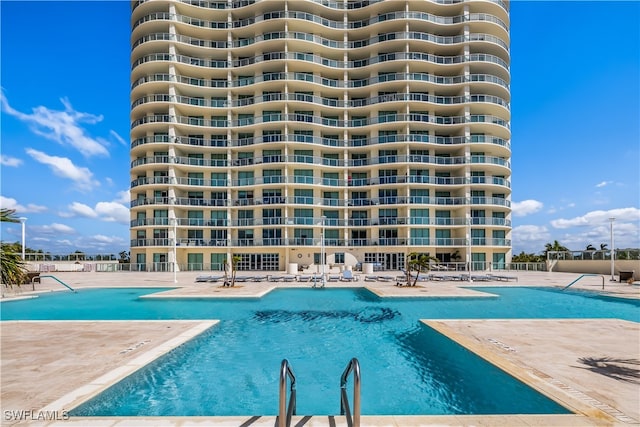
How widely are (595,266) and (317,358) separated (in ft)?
120

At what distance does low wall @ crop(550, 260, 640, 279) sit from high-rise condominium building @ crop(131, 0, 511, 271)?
551cm

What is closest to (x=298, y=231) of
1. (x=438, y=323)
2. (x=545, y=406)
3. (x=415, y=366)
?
(x=438, y=323)

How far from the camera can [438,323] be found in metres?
11.6

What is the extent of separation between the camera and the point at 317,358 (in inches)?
357

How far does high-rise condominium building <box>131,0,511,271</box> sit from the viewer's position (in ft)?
127

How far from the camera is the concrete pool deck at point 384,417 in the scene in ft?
16.2

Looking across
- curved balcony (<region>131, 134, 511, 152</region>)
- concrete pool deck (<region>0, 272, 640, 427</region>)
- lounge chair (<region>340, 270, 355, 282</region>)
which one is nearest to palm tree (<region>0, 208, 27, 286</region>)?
concrete pool deck (<region>0, 272, 640, 427</region>)

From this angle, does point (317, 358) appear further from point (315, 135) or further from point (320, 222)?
point (315, 135)

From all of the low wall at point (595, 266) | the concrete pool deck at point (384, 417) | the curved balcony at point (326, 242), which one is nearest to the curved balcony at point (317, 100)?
the curved balcony at point (326, 242)

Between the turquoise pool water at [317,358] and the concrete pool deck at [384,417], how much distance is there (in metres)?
0.42

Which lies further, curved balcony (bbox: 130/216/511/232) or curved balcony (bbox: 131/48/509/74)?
curved balcony (bbox: 131/48/509/74)

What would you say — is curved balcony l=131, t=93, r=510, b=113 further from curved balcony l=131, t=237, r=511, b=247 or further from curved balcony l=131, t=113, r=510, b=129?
curved balcony l=131, t=237, r=511, b=247

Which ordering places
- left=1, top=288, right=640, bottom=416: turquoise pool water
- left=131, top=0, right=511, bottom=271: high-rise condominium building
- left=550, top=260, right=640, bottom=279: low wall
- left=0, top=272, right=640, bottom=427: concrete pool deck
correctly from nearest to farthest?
left=0, top=272, right=640, bottom=427: concrete pool deck, left=1, top=288, right=640, bottom=416: turquoise pool water, left=550, top=260, right=640, bottom=279: low wall, left=131, top=0, right=511, bottom=271: high-rise condominium building

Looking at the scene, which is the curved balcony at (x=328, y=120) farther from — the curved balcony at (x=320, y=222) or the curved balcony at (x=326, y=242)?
the curved balcony at (x=326, y=242)
